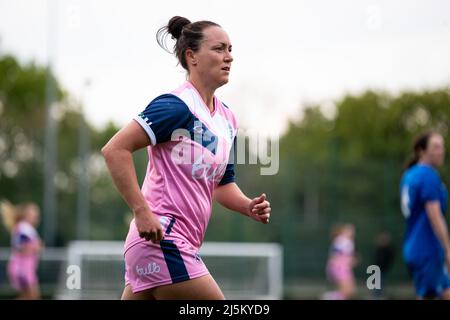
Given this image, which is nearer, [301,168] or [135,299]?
[135,299]

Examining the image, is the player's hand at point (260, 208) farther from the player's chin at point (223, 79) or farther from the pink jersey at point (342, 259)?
the pink jersey at point (342, 259)

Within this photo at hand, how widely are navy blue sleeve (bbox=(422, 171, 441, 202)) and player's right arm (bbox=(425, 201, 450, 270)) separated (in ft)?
0.15

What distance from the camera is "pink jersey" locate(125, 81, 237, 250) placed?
13.8ft

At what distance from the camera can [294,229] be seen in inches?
901

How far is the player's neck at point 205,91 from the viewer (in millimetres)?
4504

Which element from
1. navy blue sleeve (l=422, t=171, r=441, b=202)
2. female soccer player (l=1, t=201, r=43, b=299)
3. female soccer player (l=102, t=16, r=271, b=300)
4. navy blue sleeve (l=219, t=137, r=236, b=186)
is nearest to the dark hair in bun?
female soccer player (l=102, t=16, r=271, b=300)

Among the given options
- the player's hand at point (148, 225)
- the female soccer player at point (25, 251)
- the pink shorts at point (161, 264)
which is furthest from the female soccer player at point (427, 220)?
the female soccer player at point (25, 251)

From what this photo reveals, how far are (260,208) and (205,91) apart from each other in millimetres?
715

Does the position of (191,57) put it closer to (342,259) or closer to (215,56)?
(215,56)

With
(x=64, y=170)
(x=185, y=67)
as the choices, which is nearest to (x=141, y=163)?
(x=64, y=170)

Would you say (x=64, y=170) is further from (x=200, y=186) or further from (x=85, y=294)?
(x=200, y=186)

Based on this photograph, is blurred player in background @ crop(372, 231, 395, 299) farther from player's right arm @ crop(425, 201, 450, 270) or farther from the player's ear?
the player's ear
